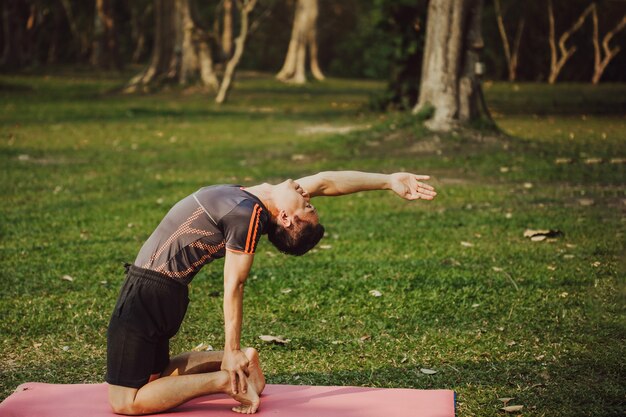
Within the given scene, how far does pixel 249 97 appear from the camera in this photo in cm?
2605

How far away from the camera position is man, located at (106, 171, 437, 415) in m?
4.61

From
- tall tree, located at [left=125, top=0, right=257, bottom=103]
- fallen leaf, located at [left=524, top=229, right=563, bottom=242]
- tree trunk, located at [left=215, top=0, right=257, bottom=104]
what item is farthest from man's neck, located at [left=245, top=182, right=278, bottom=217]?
tall tree, located at [left=125, top=0, right=257, bottom=103]

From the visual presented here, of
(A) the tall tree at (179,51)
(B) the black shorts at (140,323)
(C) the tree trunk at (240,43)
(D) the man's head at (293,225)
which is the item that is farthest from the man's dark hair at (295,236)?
(A) the tall tree at (179,51)

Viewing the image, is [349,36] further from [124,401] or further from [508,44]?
[124,401]

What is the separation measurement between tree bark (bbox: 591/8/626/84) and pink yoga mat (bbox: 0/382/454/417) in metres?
26.4

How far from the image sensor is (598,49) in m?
30.6

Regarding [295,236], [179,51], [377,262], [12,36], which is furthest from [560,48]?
[295,236]

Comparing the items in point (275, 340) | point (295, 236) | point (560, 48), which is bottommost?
point (275, 340)

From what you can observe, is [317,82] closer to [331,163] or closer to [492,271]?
[331,163]

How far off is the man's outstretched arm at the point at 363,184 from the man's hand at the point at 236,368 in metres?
0.92

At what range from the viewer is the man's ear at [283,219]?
4.67 m

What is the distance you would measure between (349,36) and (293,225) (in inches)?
1548

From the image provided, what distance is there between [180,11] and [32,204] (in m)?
17.3

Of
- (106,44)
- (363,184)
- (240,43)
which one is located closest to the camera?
(363,184)
